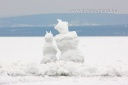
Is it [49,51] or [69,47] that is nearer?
[69,47]

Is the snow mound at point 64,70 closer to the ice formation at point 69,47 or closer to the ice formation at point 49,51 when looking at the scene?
the ice formation at point 69,47

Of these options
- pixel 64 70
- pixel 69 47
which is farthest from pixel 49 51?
pixel 64 70

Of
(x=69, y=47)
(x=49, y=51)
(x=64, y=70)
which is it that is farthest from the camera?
(x=49, y=51)

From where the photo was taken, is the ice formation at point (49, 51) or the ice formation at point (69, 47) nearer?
the ice formation at point (69, 47)

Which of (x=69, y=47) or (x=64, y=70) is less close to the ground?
(x=69, y=47)

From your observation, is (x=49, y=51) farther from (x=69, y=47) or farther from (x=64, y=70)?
(x=64, y=70)

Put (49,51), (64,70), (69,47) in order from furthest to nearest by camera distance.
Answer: (49,51) → (69,47) → (64,70)

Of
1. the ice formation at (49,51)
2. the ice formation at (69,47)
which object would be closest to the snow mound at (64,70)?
the ice formation at (69,47)

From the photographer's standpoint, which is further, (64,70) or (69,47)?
(69,47)

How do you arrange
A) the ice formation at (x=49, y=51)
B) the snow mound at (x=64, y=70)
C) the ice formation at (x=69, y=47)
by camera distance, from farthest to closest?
the ice formation at (x=49, y=51)
the ice formation at (x=69, y=47)
the snow mound at (x=64, y=70)

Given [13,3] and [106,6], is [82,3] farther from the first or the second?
[13,3]

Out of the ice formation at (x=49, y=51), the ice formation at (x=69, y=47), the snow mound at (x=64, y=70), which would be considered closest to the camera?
the snow mound at (x=64, y=70)

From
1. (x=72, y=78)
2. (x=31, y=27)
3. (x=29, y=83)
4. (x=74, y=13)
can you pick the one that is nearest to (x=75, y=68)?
(x=72, y=78)

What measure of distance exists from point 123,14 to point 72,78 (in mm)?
8169
